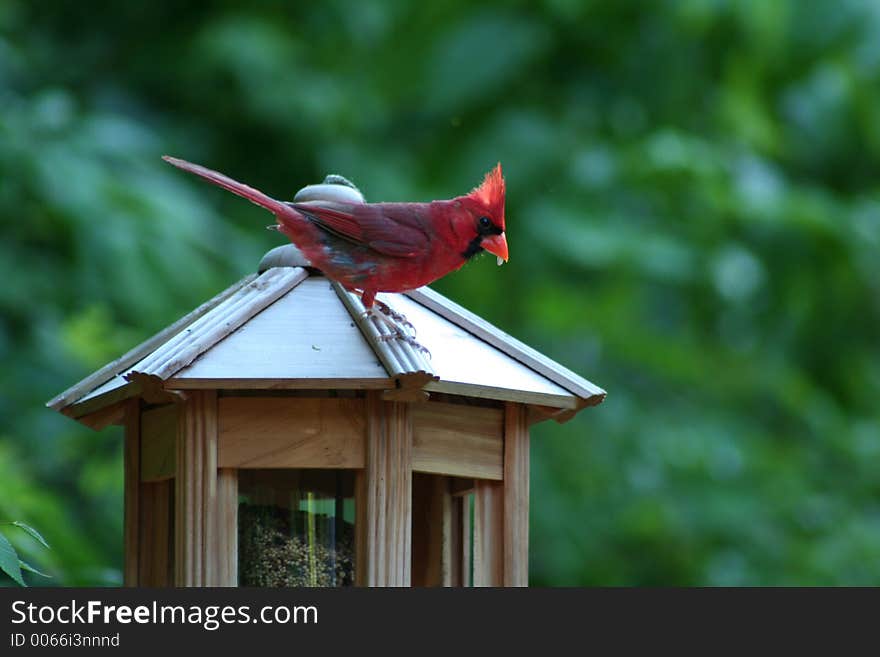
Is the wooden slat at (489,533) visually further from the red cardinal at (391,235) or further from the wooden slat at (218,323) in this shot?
the wooden slat at (218,323)

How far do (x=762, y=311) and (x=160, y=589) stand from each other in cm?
552

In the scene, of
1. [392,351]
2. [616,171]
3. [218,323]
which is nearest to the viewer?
[392,351]

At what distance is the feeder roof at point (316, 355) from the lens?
107 inches

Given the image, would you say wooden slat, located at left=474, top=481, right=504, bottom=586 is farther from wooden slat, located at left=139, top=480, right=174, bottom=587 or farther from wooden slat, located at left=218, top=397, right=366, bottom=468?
wooden slat, located at left=139, top=480, right=174, bottom=587

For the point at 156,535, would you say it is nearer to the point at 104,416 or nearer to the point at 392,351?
the point at 104,416

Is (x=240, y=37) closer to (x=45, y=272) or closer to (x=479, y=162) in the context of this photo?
(x=479, y=162)

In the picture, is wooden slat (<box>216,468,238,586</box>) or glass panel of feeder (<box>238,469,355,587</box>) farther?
glass panel of feeder (<box>238,469,355,587</box>)

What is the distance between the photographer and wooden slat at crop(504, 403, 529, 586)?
3115 mm

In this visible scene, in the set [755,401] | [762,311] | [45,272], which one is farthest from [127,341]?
[755,401]

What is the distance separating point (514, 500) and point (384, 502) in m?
0.40

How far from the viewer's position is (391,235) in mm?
2957

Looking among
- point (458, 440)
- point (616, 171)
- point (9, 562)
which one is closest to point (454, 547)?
point (458, 440)

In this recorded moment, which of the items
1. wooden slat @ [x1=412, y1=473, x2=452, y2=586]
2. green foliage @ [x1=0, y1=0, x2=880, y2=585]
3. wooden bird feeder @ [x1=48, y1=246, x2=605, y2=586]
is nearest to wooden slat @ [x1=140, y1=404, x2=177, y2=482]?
wooden bird feeder @ [x1=48, y1=246, x2=605, y2=586]

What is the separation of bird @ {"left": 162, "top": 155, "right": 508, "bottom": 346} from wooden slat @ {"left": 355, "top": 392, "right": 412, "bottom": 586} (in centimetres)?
25
